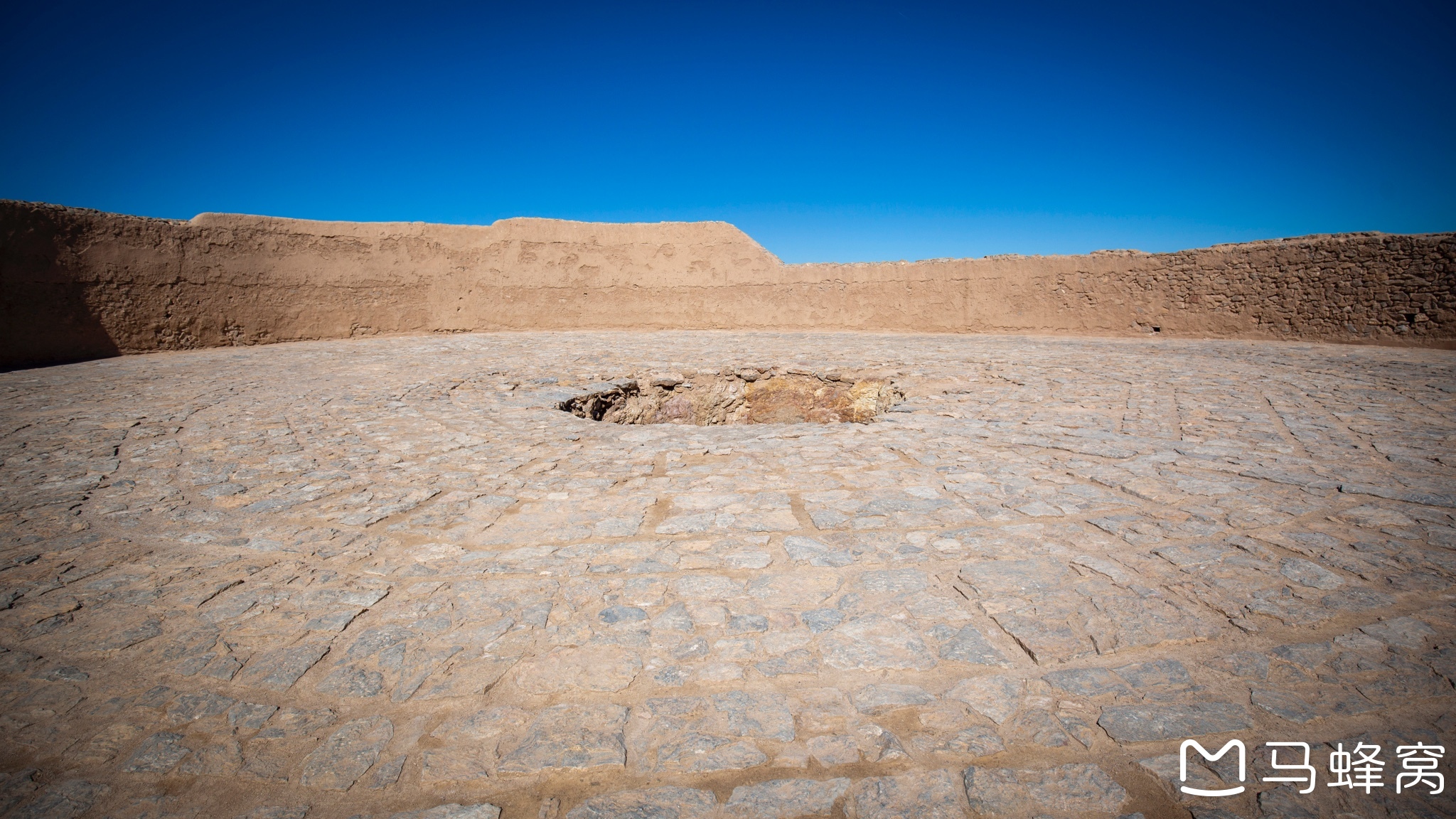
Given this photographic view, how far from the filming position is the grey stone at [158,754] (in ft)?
5.13

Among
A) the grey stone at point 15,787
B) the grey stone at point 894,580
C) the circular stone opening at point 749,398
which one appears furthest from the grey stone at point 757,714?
the circular stone opening at point 749,398

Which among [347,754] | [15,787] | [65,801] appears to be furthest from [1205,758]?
[15,787]

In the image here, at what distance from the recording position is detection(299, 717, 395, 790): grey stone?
→ 154cm

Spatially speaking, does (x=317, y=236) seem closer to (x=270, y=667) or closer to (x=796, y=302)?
(x=796, y=302)

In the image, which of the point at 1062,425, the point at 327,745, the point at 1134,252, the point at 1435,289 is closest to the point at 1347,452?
the point at 1062,425

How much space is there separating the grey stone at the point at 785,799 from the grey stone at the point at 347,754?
0.95m

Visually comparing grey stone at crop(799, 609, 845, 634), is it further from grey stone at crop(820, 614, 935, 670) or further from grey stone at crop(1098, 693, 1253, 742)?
grey stone at crop(1098, 693, 1253, 742)

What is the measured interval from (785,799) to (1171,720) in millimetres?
1111

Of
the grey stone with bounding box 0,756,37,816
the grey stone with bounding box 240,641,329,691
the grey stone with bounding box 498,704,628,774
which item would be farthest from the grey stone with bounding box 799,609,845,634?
the grey stone with bounding box 0,756,37,816

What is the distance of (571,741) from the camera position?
1.67 meters

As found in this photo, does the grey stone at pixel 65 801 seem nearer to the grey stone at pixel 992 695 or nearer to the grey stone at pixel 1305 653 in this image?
the grey stone at pixel 992 695

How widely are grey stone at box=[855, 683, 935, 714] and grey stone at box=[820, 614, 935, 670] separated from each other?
89mm

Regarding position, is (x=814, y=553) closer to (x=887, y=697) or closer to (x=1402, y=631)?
(x=887, y=697)

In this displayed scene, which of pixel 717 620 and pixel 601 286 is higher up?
pixel 601 286
